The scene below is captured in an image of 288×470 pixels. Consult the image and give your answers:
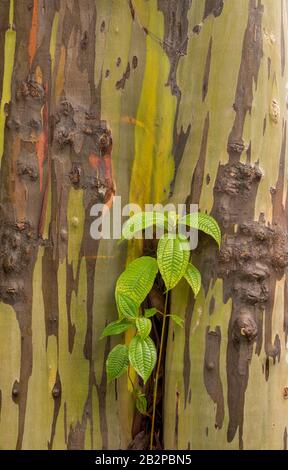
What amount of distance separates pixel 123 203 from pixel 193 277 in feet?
1.11

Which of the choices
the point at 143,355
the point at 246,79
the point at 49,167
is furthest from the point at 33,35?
the point at 143,355

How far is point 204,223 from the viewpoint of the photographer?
1695 mm

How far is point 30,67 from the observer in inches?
69.7

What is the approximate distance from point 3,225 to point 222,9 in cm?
96

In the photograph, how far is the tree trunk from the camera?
5.63 feet

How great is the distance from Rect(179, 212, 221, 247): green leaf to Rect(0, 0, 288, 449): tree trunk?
51mm

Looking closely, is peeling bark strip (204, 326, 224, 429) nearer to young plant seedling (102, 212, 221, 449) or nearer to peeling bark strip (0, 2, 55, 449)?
young plant seedling (102, 212, 221, 449)

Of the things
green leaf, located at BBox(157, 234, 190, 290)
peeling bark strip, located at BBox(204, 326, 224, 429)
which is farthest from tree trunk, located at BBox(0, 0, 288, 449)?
green leaf, located at BBox(157, 234, 190, 290)

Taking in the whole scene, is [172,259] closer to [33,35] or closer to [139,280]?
[139,280]

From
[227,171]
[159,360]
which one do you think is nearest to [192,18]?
[227,171]

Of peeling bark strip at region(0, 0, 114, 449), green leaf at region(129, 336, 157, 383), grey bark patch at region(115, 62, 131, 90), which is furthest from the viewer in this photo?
grey bark patch at region(115, 62, 131, 90)

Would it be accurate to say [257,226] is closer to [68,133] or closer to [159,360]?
[159,360]

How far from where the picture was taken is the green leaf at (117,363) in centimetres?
170

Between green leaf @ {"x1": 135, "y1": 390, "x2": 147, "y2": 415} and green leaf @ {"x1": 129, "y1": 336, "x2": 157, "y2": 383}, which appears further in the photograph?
green leaf @ {"x1": 135, "y1": 390, "x2": 147, "y2": 415}
